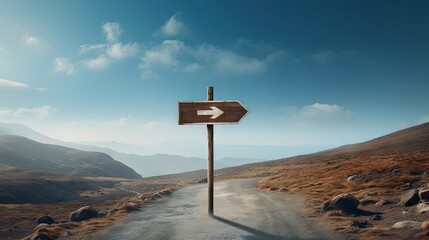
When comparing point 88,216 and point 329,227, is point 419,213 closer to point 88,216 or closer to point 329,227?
point 329,227

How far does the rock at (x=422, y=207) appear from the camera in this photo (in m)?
14.4

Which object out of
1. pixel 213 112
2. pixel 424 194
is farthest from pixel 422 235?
pixel 213 112

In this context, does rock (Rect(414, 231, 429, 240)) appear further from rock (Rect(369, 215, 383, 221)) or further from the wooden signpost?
the wooden signpost

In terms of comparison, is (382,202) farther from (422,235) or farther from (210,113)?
(210,113)

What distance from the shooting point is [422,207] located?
48.7 ft

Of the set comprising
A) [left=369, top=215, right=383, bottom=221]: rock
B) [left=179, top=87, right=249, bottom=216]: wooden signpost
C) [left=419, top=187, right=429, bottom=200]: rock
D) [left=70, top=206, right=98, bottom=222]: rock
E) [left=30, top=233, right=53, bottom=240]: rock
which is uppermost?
[left=179, top=87, right=249, bottom=216]: wooden signpost

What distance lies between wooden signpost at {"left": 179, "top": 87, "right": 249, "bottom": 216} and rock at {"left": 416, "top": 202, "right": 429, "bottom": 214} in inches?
385

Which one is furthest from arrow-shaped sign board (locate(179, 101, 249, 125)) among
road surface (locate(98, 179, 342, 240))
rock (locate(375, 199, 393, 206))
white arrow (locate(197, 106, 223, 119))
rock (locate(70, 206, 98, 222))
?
rock (locate(375, 199, 393, 206))

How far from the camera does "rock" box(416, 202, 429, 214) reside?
47.3ft

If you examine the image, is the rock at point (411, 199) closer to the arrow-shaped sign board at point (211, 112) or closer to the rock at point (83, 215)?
the arrow-shaped sign board at point (211, 112)

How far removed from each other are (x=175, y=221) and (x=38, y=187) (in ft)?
338

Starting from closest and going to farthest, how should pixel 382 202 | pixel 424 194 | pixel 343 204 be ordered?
pixel 424 194 → pixel 343 204 → pixel 382 202

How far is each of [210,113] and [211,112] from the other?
0.07m

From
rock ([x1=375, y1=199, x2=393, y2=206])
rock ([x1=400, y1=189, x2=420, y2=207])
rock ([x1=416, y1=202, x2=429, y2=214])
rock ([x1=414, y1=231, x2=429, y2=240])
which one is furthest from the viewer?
rock ([x1=375, y1=199, x2=393, y2=206])
